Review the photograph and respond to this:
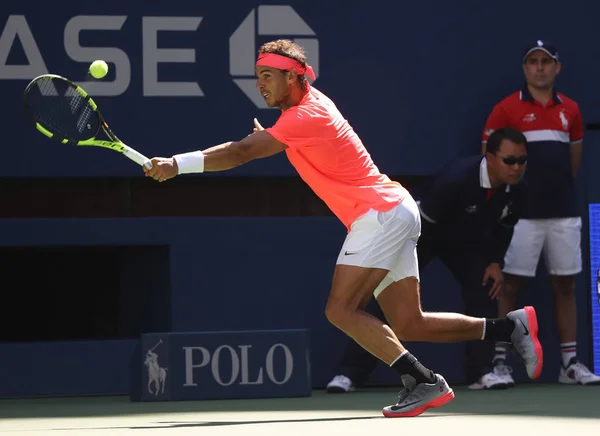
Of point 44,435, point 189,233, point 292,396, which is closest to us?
point 44,435

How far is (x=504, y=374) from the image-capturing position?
24.0 ft

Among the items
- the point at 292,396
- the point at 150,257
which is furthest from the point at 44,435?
the point at 150,257

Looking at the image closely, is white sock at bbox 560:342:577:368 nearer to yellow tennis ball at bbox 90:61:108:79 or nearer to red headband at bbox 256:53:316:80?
red headband at bbox 256:53:316:80

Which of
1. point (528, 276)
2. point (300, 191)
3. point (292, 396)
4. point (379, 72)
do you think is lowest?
point (292, 396)

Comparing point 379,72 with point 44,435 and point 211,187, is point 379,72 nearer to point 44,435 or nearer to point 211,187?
point 211,187

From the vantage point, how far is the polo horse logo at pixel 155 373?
21.9 feet

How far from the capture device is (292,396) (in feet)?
22.4

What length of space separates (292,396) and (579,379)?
1.67 metres

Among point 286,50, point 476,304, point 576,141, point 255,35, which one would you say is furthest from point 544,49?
point 286,50

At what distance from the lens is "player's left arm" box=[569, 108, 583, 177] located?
24.8ft

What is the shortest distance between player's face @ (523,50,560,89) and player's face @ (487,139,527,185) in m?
0.59

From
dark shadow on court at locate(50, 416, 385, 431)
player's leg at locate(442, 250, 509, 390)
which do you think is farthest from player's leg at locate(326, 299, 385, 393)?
dark shadow on court at locate(50, 416, 385, 431)

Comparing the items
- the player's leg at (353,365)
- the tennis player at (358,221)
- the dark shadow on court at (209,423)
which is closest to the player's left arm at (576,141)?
the player's leg at (353,365)

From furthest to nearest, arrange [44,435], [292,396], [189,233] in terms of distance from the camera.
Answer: [189,233] → [292,396] → [44,435]
